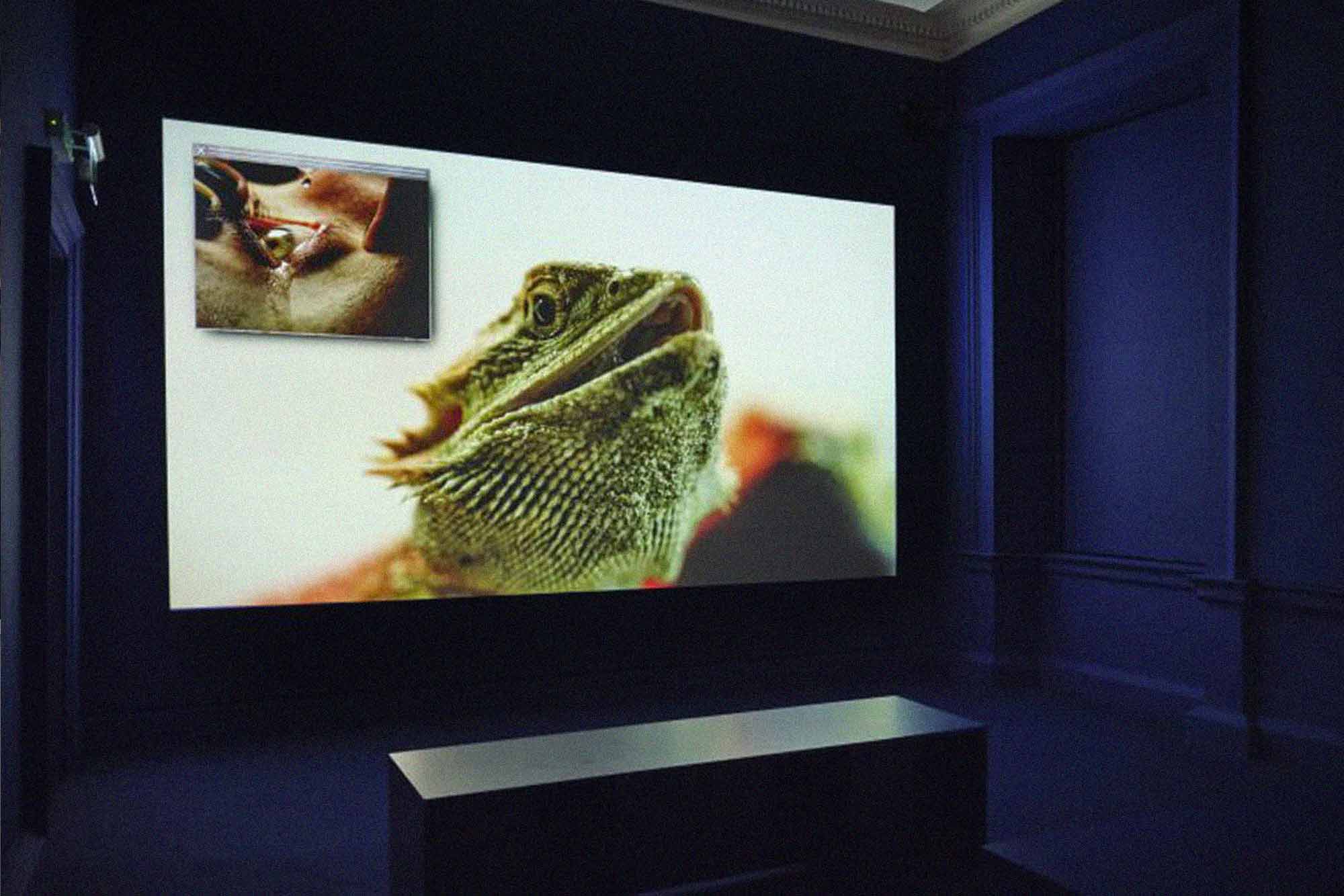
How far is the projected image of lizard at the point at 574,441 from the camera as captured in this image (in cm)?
394

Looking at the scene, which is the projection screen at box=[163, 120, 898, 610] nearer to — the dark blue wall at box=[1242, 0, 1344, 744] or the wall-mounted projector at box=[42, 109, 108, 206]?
the wall-mounted projector at box=[42, 109, 108, 206]

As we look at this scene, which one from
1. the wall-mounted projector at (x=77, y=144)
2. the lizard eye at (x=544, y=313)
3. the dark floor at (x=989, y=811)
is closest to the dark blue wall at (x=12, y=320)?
the wall-mounted projector at (x=77, y=144)

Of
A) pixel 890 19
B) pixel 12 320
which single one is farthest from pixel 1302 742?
pixel 12 320

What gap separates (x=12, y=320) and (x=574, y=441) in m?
2.05

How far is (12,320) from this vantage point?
7.99 ft

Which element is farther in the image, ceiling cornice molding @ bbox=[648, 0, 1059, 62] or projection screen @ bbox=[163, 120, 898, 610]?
ceiling cornice molding @ bbox=[648, 0, 1059, 62]

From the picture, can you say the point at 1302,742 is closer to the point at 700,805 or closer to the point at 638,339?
the point at 700,805

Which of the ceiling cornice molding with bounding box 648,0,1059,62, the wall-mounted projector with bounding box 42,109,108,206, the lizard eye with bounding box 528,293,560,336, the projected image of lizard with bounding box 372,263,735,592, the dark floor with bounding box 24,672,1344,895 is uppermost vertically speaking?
the ceiling cornice molding with bounding box 648,0,1059,62

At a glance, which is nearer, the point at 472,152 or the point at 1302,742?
the point at 1302,742

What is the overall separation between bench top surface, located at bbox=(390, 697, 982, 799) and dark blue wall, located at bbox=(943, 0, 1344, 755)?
63.5 inches

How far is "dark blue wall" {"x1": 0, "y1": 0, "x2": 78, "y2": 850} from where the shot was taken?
2.27 meters

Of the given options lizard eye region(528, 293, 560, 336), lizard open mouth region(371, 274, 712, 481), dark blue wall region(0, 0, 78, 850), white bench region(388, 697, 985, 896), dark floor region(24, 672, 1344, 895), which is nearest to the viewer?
dark floor region(24, 672, 1344, 895)

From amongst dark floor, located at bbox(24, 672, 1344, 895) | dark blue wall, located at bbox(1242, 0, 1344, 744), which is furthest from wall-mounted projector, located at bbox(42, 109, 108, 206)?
dark blue wall, located at bbox(1242, 0, 1344, 744)

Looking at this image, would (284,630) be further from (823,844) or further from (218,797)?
(823,844)
